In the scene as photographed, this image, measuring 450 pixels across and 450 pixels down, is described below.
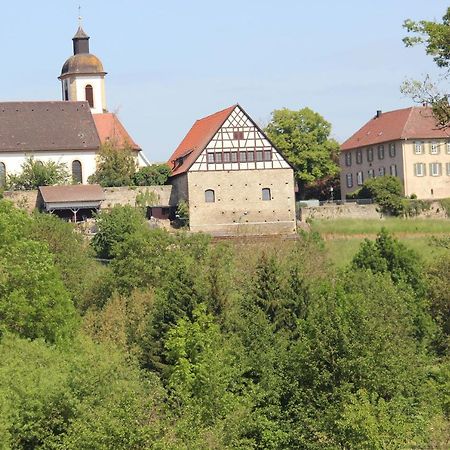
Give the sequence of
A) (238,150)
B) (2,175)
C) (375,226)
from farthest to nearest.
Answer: (2,175)
(238,150)
(375,226)

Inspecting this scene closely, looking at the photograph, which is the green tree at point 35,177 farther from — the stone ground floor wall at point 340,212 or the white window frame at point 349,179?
the white window frame at point 349,179

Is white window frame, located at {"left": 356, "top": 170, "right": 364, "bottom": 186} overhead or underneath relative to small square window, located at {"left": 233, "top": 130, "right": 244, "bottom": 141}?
underneath

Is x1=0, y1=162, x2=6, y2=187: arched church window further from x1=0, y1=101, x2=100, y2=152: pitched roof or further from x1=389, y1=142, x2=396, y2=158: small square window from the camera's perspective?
A: x1=389, y1=142, x2=396, y2=158: small square window

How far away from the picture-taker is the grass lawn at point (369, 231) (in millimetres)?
62562

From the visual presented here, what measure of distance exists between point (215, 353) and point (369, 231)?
3239 centimetres

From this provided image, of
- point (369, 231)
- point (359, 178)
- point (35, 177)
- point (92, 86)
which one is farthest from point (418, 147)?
point (35, 177)

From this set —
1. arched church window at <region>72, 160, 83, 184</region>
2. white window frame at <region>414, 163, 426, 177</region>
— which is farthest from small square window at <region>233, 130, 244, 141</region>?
white window frame at <region>414, 163, 426, 177</region>

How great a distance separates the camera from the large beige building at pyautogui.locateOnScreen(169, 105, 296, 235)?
224 feet

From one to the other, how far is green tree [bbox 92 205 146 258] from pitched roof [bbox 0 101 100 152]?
1482 cm

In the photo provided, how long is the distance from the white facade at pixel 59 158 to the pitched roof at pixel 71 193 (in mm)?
5211

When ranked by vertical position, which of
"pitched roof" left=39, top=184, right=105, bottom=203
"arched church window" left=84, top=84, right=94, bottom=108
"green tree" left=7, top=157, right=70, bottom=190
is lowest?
"pitched roof" left=39, top=184, right=105, bottom=203

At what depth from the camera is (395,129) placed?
8244 centimetres

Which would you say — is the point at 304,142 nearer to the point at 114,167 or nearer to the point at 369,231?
the point at 114,167

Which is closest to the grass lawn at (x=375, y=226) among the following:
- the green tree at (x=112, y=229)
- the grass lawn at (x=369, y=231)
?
the grass lawn at (x=369, y=231)
